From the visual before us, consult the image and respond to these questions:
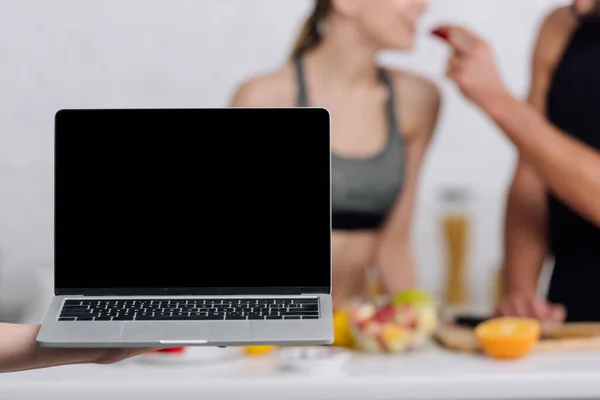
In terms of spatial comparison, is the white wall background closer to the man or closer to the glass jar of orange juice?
the glass jar of orange juice

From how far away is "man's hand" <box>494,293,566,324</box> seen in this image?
1714 mm

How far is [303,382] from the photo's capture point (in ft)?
4.74

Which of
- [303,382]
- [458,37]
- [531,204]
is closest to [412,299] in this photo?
[303,382]

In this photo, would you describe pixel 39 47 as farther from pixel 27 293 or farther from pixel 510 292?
pixel 510 292

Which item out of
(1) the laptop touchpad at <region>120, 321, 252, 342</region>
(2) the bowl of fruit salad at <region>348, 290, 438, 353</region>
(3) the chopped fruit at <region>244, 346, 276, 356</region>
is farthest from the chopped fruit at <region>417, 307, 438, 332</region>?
(1) the laptop touchpad at <region>120, 321, 252, 342</region>

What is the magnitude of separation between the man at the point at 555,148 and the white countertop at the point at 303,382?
463 millimetres

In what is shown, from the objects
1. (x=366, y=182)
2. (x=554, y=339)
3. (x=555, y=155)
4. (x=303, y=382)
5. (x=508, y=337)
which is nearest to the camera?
(x=303, y=382)

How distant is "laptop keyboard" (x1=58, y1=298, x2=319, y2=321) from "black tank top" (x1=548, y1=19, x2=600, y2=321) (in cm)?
119

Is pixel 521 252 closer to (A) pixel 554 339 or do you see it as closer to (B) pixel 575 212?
(B) pixel 575 212

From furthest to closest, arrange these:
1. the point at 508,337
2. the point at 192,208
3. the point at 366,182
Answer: the point at 366,182
the point at 508,337
the point at 192,208

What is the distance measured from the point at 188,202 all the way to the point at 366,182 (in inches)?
42.2

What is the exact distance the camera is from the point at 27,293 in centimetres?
204

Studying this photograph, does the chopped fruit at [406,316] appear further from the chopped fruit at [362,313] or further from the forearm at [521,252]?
the forearm at [521,252]

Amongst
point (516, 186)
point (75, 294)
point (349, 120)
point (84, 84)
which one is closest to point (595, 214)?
point (516, 186)
